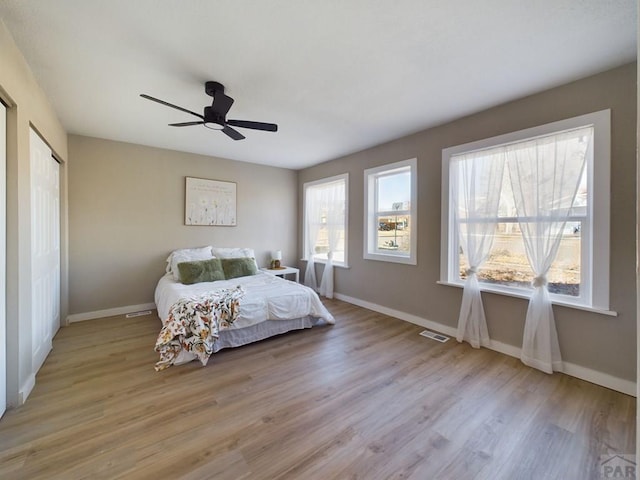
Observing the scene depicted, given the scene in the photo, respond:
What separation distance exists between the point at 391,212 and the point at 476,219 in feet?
4.00

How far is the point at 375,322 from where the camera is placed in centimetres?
358

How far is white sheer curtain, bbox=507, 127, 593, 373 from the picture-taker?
2279 mm

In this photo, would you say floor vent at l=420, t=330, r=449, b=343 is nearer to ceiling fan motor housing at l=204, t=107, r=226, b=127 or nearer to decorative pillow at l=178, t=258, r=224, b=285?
decorative pillow at l=178, t=258, r=224, b=285

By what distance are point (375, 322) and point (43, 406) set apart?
10.6 ft

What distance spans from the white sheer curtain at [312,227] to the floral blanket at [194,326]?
2.49 metres

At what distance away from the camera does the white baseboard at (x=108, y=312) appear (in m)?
3.53

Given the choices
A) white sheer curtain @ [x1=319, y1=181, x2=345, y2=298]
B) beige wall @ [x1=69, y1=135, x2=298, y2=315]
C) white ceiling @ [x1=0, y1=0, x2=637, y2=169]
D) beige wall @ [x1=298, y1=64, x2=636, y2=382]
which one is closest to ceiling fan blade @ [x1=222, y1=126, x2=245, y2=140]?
white ceiling @ [x1=0, y1=0, x2=637, y2=169]

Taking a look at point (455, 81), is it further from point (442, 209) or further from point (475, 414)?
point (475, 414)

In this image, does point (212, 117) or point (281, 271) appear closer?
point (212, 117)

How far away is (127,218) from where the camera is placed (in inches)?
152

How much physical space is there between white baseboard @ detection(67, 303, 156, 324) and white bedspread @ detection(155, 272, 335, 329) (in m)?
0.69

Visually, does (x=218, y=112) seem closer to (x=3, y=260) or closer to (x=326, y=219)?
(x=3, y=260)

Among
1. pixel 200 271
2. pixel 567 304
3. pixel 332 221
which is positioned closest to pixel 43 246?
pixel 200 271

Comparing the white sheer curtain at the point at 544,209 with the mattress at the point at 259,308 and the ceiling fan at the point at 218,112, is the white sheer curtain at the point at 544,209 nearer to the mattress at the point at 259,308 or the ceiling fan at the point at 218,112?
the mattress at the point at 259,308
